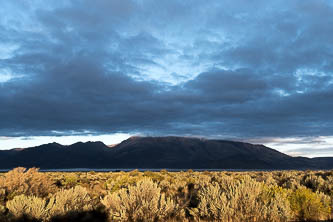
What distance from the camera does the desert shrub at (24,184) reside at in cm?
1298

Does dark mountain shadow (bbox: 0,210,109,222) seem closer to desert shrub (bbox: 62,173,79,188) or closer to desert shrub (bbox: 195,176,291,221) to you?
desert shrub (bbox: 195,176,291,221)

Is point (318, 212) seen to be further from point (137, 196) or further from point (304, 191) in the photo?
point (137, 196)

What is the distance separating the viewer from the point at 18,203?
33.6ft

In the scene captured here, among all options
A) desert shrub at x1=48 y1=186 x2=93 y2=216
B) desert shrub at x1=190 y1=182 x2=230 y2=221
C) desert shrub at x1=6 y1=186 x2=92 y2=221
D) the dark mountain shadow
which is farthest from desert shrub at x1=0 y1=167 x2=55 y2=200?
desert shrub at x1=190 y1=182 x2=230 y2=221

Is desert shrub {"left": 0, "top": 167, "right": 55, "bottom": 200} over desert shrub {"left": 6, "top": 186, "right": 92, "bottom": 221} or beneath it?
over

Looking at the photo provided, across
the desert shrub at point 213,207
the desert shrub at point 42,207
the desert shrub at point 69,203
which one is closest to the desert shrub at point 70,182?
the desert shrub at point 69,203

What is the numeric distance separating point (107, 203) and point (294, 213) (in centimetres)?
742

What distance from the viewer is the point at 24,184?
13.5 meters

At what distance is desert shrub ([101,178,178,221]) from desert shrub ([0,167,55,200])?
17.3 ft

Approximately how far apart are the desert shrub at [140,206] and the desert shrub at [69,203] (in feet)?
4.98

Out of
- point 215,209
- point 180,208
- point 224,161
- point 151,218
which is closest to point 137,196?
point 151,218

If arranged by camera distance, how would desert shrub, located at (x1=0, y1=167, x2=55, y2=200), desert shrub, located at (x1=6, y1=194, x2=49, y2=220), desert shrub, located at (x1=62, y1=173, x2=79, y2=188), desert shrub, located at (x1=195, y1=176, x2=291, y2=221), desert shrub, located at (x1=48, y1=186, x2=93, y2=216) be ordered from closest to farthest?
1. desert shrub, located at (x1=195, y1=176, x2=291, y2=221)
2. desert shrub, located at (x1=6, y1=194, x2=49, y2=220)
3. desert shrub, located at (x1=48, y1=186, x2=93, y2=216)
4. desert shrub, located at (x1=0, y1=167, x2=55, y2=200)
5. desert shrub, located at (x1=62, y1=173, x2=79, y2=188)

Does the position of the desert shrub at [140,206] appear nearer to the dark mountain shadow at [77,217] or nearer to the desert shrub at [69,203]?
the dark mountain shadow at [77,217]

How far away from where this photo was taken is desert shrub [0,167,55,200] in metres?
13.0
